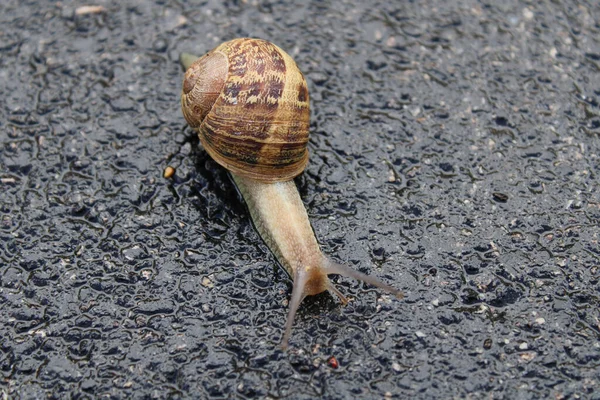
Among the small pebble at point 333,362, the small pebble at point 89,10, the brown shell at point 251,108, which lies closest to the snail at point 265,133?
the brown shell at point 251,108

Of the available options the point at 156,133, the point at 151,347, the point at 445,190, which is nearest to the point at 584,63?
the point at 445,190

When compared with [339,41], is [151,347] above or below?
below

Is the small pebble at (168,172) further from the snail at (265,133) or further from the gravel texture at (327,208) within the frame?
the snail at (265,133)

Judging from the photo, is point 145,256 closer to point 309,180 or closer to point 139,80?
point 309,180

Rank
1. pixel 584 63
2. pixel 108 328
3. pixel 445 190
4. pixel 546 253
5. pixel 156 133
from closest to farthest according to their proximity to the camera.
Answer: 1. pixel 108 328
2. pixel 546 253
3. pixel 445 190
4. pixel 156 133
5. pixel 584 63

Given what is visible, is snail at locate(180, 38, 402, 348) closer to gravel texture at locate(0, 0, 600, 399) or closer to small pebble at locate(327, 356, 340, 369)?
gravel texture at locate(0, 0, 600, 399)

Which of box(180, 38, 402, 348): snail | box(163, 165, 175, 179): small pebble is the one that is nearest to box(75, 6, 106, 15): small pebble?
box(180, 38, 402, 348): snail

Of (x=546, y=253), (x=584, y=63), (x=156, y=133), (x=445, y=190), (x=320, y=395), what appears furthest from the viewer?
(x=584, y=63)

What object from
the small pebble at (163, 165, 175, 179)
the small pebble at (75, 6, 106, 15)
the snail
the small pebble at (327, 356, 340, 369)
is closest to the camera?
the small pebble at (327, 356, 340, 369)
